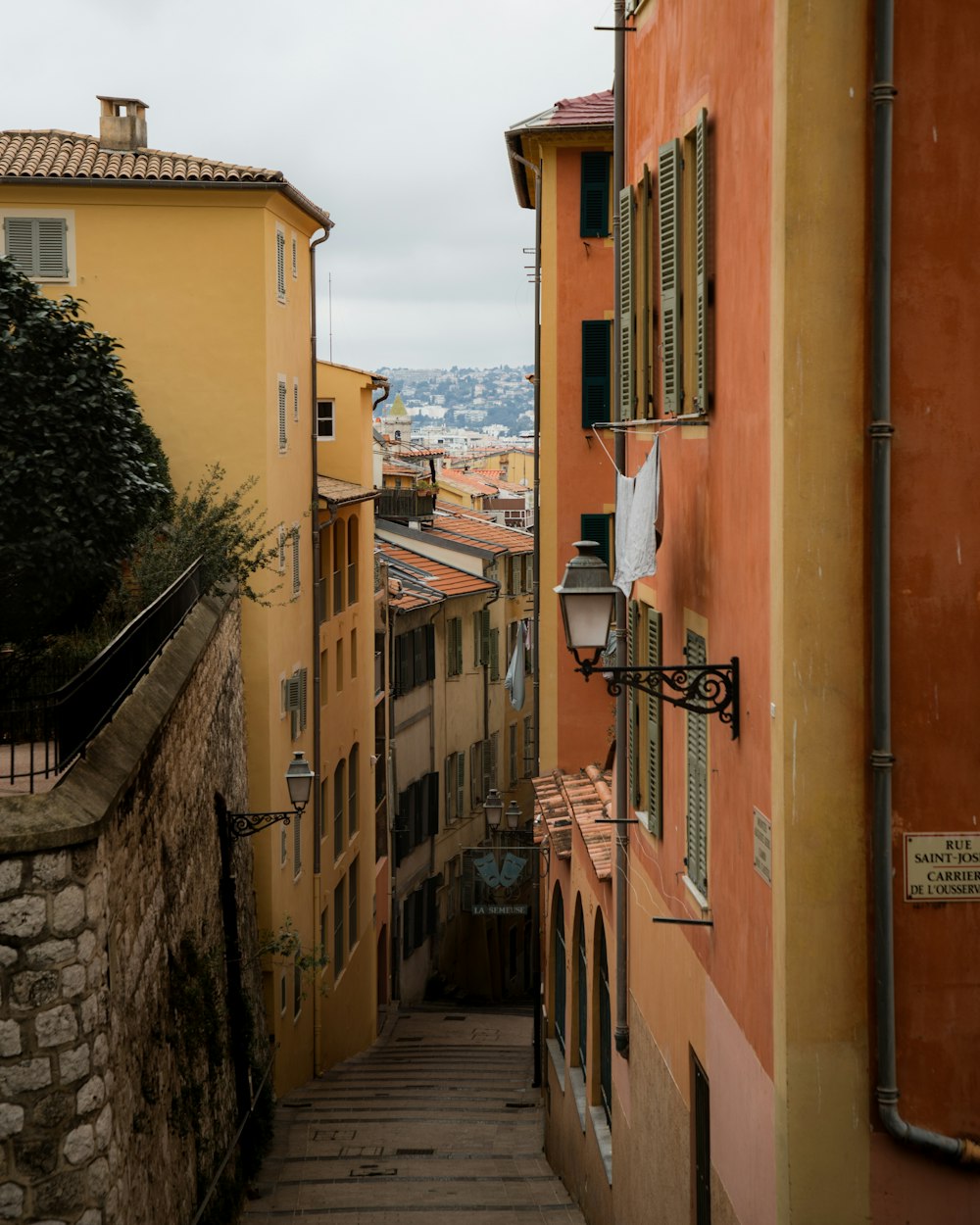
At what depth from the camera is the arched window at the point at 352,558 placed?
34.1 m

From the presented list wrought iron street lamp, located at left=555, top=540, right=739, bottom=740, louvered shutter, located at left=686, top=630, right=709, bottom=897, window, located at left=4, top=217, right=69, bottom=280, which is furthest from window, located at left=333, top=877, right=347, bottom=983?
wrought iron street lamp, located at left=555, top=540, right=739, bottom=740

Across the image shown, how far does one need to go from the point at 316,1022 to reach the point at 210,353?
38.9ft

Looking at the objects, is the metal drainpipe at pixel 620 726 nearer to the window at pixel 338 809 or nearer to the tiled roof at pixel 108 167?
the tiled roof at pixel 108 167

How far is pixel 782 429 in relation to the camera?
6891mm

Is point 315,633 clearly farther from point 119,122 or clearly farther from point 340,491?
point 119,122

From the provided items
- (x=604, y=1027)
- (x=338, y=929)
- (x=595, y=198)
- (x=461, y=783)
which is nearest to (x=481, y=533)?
(x=461, y=783)

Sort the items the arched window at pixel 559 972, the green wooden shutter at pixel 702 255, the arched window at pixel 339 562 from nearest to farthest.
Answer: the green wooden shutter at pixel 702 255 < the arched window at pixel 559 972 < the arched window at pixel 339 562

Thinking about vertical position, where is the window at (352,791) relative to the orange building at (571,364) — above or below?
below

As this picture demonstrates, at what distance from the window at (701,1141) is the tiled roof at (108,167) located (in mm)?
17704

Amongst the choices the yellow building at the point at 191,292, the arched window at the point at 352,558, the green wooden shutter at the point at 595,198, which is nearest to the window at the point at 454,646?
the arched window at the point at 352,558

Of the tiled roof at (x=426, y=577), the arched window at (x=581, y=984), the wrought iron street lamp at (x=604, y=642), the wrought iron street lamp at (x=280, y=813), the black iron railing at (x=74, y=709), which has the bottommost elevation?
the arched window at (x=581, y=984)

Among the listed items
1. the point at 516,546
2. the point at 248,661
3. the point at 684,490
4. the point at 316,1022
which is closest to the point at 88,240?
the point at 248,661

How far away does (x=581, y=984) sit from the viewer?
18.6m

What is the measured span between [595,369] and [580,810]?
21.8 feet
